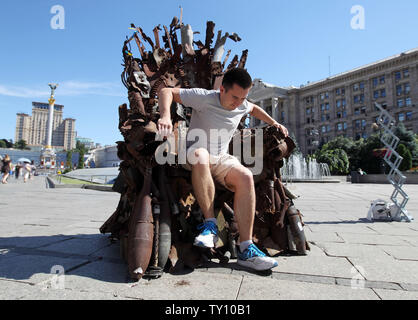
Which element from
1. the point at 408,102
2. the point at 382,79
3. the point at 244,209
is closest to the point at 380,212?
the point at 244,209

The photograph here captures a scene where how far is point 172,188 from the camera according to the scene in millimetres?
2391

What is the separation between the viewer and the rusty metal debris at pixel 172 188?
1.96 m

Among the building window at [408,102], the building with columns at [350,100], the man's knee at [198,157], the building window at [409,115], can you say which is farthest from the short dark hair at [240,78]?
the building window at [408,102]

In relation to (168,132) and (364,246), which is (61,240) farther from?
(364,246)

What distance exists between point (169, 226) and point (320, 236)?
2.28m

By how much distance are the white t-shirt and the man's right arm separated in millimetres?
80

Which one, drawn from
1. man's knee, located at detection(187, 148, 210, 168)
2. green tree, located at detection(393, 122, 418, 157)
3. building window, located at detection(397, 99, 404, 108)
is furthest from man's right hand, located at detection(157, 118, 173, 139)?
building window, located at detection(397, 99, 404, 108)

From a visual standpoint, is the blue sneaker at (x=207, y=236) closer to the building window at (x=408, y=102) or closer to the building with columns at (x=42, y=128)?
the building window at (x=408, y=102)

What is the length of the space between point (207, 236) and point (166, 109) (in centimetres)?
103

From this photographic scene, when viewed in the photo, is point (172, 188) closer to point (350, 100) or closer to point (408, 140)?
point (408, 140)

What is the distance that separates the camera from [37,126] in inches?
5389

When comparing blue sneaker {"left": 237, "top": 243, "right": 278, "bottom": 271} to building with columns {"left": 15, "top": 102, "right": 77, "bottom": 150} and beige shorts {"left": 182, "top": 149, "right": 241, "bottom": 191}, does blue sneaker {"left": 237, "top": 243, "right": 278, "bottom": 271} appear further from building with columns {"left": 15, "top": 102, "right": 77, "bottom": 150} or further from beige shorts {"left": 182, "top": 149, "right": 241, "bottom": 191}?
building with columns {"left": 15, "top": 102, "right": 77, "bottom": 150}

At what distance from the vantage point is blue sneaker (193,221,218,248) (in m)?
1.87

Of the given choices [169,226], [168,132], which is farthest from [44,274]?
[168,132]
